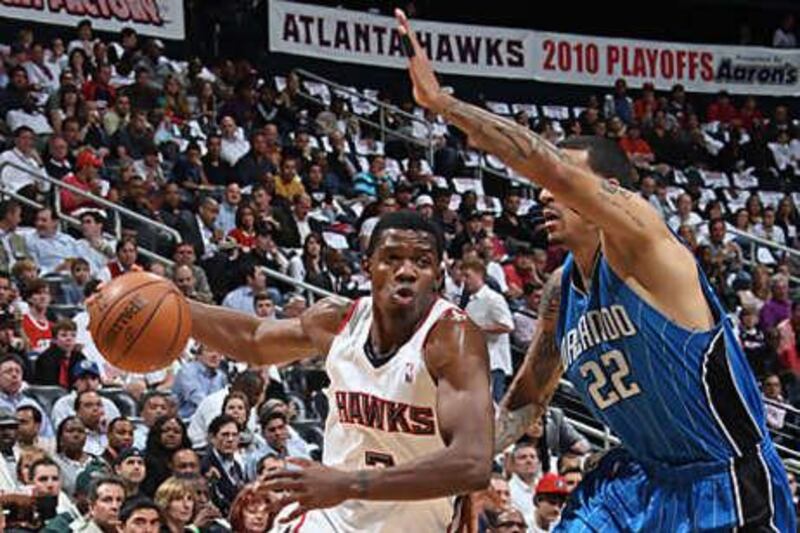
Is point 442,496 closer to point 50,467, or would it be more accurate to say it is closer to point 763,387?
point 50,467

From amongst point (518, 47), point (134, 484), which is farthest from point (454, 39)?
point (134, 484)

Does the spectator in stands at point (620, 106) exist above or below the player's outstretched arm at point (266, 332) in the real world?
below

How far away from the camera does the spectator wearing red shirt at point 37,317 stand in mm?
10617

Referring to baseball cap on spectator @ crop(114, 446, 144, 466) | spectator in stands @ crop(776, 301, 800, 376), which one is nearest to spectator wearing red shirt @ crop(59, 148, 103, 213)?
baseball cap on spectator @ crop(114, 446, 144, 466)

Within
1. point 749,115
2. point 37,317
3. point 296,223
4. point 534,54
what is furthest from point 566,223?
point 749,115

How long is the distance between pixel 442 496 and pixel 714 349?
33.6 inches

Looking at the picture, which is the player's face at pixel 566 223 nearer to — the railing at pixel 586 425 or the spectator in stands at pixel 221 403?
the spectator in stands at pixel 221 403

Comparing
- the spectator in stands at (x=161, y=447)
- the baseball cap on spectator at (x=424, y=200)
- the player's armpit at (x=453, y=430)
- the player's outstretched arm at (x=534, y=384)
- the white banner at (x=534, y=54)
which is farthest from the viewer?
the white banner at (x=534, y=54)

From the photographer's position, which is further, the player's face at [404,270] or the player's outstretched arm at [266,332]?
the player's outstretched arm at [266,332]

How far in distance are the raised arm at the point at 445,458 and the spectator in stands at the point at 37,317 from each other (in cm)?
622

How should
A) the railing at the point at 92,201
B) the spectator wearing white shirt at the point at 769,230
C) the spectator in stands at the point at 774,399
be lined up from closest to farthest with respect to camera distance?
the railing at the point at 92,201 → the spectator in stands at the point at 774,399 → the spectator wearing white shirt at the point at 769,230

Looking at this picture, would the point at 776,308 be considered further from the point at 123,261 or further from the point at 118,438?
the point at 118,438

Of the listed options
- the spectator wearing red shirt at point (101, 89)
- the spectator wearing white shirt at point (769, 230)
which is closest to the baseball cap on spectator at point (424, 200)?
the spectator wearing red shirt at point (101, 89)

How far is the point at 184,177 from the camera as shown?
1430 cm
